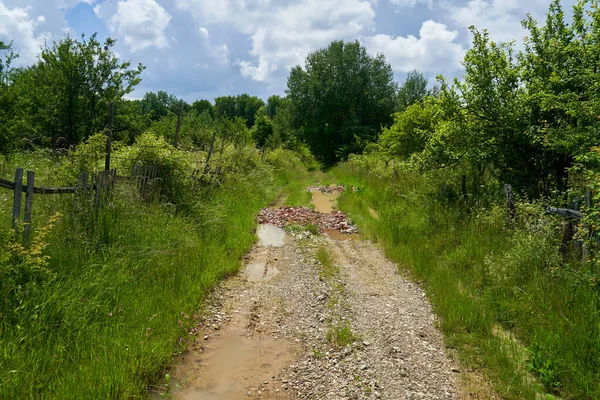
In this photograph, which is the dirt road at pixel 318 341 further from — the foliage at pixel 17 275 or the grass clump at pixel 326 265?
the foliage at pixel 17 275

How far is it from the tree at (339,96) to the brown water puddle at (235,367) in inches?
1383

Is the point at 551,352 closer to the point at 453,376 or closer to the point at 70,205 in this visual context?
the point at 453,376

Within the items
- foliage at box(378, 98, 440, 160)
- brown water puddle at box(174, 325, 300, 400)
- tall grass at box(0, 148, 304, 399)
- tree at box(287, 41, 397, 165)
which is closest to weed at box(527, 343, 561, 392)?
brown water puddle at box(174, 325, 300, 400)

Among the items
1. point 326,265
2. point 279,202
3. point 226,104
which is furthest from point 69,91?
point 226,104

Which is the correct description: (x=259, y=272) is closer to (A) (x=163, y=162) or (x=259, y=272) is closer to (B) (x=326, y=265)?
(B) (x=326, y=265)

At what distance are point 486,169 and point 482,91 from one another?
7.84 feet

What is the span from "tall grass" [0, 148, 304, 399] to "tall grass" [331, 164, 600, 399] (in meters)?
3.71

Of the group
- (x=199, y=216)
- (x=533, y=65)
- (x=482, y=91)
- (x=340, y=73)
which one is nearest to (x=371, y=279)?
(x=199, y=216)

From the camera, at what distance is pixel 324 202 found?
658 inches

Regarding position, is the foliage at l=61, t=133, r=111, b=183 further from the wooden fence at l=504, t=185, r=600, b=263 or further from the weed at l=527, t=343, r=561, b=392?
the wooden fence at l=504, t=185, r=600, b=263

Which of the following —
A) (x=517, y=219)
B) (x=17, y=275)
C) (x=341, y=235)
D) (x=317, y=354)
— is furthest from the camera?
(x=341, y=235)

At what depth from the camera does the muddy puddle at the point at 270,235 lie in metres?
9.98

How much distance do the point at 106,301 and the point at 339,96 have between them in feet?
125

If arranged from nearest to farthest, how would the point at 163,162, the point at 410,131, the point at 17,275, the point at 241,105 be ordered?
1. the point at 17,275
2. the point at 163,162
3. the point at 410,131
4. the point at 241,105
